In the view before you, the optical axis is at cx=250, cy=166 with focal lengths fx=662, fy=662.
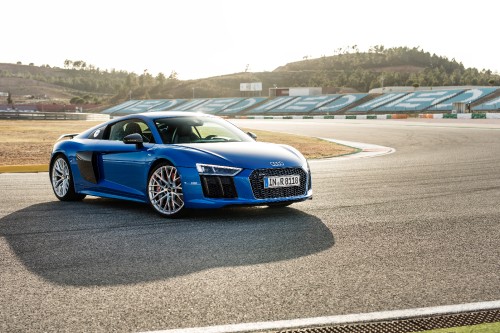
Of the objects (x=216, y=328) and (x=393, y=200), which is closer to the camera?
(x=216, y=328)

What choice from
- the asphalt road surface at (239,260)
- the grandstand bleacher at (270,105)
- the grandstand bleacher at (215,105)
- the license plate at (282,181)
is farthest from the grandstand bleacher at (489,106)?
the license plate at (282,181)

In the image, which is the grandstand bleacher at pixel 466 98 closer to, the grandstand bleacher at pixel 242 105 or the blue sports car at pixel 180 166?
the grandstand bleacher at pixel 242 105

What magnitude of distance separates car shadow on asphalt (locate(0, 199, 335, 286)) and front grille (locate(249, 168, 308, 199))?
31 cm

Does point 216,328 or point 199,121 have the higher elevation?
point 199,121

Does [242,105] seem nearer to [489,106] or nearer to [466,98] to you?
[466,98]

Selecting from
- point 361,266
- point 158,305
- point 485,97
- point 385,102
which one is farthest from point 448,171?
point 385,102

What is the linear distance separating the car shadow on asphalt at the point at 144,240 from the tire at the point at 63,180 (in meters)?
0.61

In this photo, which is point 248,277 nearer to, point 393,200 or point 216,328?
point 216,328

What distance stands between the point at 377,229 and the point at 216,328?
3771 millimetres

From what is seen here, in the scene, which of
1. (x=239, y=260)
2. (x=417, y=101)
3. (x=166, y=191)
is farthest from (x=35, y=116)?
(x=417, y=101)

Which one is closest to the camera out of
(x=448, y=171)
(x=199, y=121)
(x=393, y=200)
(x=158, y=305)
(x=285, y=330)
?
(x=285, y=330)

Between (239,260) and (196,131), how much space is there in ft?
10.9

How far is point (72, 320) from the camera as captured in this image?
4.21 meters

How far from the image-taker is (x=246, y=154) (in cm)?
816
